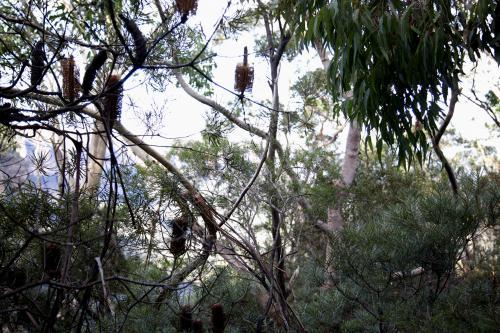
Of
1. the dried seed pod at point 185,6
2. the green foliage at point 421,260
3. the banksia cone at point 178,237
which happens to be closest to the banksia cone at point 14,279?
the banksia cone at point 178,237

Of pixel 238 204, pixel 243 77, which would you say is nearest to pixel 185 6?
pixel 243 77

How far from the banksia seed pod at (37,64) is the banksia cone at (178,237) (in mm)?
905

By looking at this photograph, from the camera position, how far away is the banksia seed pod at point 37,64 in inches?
59.1

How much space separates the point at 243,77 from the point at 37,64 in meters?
0.62

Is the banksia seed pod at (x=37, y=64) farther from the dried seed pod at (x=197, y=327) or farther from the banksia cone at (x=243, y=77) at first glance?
the dried seed pod at (x=197, y=327)

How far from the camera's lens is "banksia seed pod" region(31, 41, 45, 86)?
4.92ft

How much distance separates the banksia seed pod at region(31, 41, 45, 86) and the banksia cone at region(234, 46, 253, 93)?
1.95ft

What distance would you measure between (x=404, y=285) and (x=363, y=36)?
5.03 feet

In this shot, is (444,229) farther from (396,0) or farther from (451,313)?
(396,0)

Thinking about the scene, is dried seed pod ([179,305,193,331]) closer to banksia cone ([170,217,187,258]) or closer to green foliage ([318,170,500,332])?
banksia cone ([170,217,187,258])

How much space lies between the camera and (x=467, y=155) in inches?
369

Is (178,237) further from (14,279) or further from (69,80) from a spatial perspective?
(69,80)

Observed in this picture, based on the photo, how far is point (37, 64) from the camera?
1.53m

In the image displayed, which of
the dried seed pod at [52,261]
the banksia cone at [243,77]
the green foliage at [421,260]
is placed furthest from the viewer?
the green foliage at [421,260]
